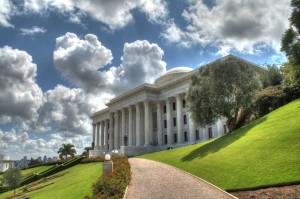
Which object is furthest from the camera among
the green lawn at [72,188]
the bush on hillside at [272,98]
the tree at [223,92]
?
the tree at [223,92]

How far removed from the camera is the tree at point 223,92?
34562mm

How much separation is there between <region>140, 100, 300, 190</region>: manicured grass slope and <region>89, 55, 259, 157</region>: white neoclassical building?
→ 24610 mm

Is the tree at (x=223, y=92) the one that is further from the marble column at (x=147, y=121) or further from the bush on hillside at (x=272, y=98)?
the marble column at (x=147, y=121)

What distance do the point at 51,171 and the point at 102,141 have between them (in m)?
43.3

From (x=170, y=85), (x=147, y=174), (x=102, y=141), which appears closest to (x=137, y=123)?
(x=170, y=85)

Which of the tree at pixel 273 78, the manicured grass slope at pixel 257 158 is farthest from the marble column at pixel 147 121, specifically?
the manicured grass slope at pixel 257 158

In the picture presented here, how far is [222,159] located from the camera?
23047 mm

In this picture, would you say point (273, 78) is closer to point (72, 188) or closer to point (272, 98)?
point (272, 98)

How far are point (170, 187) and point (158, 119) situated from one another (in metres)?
45.5

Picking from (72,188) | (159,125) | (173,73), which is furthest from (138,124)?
(72,188)

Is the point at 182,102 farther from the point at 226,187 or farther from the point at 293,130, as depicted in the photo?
the point at 226,187

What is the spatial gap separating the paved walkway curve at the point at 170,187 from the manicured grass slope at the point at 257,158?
3.32ft

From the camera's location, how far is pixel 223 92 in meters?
34.9

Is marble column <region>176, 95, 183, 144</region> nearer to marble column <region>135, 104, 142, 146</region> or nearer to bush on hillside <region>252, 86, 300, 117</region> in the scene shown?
marble column <region>135, 104, 142, 146</region>
